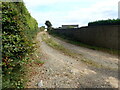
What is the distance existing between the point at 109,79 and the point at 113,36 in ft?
17.6

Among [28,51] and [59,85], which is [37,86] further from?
[28,51]

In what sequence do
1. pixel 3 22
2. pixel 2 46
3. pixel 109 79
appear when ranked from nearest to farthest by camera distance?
pixel 2 46 → pixel 3 22 → pixel 109 79

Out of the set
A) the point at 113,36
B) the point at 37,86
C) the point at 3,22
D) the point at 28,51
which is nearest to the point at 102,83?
the point at 37,86

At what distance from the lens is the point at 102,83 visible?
303 cm

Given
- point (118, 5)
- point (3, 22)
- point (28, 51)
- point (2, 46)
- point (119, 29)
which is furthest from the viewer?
point (118, 5)

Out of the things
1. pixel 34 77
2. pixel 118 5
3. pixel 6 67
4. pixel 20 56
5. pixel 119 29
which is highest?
pixel 118 5

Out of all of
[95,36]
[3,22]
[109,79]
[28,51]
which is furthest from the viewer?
[95,36]

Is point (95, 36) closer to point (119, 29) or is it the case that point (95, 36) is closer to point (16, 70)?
point (119, 29)

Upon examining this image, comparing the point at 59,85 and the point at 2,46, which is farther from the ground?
the point at 2,46

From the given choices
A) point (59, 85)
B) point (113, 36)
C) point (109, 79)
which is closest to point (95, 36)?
point (113, 36)

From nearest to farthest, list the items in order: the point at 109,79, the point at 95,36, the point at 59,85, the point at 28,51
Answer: the point at 28,51 < the point at 59,85 < the point at 109,79 < the point at 95,36

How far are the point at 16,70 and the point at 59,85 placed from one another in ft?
4.20

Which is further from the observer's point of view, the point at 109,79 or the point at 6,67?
the point at 109,79

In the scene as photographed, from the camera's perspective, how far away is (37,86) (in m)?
2.74
